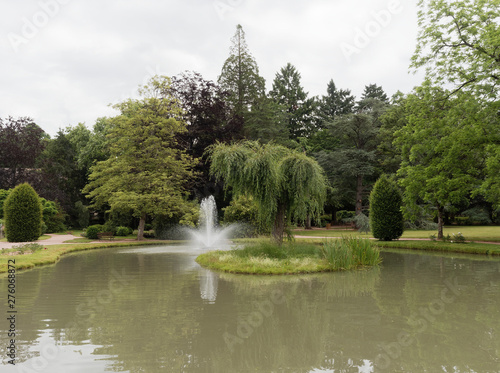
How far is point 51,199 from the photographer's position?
3488cm

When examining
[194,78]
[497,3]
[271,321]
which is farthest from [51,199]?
[497,3]

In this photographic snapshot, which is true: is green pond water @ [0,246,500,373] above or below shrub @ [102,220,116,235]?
below

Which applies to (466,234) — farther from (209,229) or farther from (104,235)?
(104,235)

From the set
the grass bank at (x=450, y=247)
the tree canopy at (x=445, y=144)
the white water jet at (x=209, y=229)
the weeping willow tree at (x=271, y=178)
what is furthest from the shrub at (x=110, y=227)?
the tree canopy at (x=445, y=144)

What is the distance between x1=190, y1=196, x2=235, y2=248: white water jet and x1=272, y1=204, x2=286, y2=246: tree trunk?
959cm

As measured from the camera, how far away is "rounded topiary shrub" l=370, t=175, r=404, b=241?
74.8 feet

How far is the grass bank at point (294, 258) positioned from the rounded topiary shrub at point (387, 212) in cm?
918

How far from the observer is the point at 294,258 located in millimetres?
13883

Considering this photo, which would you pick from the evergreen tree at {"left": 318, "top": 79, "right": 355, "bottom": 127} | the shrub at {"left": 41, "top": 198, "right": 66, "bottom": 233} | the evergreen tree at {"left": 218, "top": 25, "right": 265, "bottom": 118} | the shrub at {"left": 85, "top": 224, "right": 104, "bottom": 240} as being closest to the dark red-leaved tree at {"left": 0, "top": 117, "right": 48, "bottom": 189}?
the shrub at {"left": 41, "top": 198, "right": 66, "bottom": 233}

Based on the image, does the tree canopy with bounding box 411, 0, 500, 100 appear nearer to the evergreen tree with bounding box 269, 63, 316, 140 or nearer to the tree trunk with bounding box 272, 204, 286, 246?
the tree trunk with bounding box 272, 204, 286, 246

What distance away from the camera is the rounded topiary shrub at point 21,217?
24078 mm

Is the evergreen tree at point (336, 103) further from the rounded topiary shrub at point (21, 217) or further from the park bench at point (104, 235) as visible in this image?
the rounded topiary shrub at point (21, 217)

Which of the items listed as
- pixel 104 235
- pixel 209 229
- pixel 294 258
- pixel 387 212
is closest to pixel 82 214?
pixel 104 235

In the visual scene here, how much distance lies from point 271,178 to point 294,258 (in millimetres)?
3301
